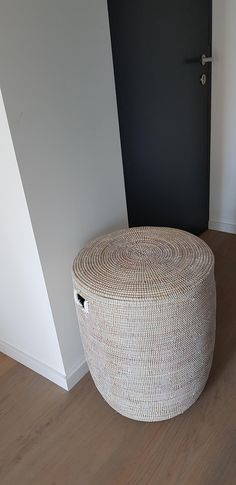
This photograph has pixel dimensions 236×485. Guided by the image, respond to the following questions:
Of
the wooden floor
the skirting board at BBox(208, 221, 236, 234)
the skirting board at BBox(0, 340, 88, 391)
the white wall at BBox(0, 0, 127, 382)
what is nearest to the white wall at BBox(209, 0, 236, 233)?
the skirting board at BBox(208, 221, 236, 234)

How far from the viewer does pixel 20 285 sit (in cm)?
142

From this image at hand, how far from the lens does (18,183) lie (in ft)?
3.80

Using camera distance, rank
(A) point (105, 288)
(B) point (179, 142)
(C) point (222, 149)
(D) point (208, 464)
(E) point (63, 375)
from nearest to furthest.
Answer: (A) point (105, 288) → (D) point (208, 464) → (E) point (63, 375) → (B) point (179, 142) → (C) point (222, 149)

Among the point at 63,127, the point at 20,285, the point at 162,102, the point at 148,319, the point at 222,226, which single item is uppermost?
the point at 63,127

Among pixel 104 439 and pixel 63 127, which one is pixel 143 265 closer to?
pixel 63 127

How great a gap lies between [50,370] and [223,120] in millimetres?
1645

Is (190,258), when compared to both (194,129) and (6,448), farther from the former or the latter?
(194,129)

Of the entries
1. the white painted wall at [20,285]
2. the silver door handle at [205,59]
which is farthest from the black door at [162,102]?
the white painted wall at [20,285]

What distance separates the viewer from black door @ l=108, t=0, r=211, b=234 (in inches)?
64.4

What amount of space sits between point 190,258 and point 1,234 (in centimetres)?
64

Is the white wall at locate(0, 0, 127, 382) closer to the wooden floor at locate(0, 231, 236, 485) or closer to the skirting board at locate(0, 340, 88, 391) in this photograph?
the skirting board at locate(0, 340, 88, 391)

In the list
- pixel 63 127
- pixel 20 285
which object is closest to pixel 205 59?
pixel 63 127

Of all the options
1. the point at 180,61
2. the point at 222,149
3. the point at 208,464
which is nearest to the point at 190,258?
the point at 208,464

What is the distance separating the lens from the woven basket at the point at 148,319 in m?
1.07
